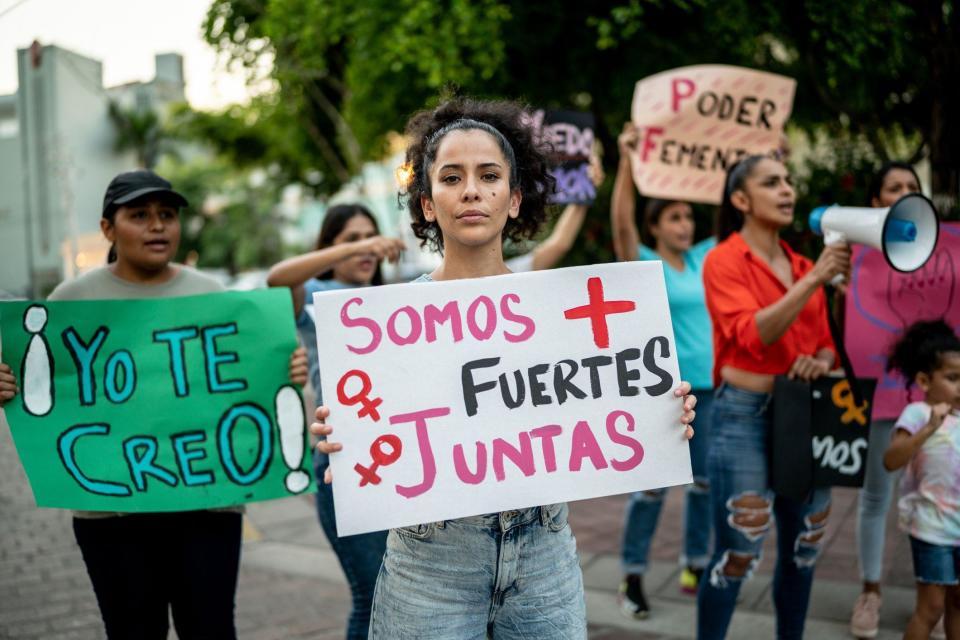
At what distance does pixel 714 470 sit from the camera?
3119 mm

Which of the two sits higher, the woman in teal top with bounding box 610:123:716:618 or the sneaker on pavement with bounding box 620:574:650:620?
the woman in teal top with bounding box 610:123:716:618

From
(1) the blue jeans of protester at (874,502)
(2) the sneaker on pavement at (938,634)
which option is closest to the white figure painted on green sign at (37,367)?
(1) the blue jeans of protester at (874,502)

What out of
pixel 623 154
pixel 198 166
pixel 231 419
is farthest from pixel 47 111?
pixel 198 166

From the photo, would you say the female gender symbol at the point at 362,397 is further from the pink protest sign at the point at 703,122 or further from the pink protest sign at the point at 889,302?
the pink protest sign at the point at 703,122

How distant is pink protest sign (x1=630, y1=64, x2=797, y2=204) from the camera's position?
453cm

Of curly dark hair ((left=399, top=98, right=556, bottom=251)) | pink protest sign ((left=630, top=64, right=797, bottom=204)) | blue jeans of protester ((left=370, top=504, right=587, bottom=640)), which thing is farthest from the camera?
pink protest sign ((left=630, top=64, right=797, bottom=204))

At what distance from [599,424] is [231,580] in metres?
1.33

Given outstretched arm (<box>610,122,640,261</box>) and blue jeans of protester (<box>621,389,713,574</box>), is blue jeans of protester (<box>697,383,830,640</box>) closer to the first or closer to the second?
blue jeans of protester (<box>621,389,713,574</box>)

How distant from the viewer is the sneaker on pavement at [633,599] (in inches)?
159

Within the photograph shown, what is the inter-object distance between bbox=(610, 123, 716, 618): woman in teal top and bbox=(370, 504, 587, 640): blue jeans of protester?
214cm

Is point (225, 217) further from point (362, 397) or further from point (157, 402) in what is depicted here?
point (362, 397)

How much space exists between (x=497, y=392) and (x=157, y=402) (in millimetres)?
1219

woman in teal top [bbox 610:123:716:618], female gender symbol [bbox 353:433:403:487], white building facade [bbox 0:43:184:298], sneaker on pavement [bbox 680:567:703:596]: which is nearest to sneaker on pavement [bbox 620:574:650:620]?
woman in teal top [bbox 610:123:716:618]

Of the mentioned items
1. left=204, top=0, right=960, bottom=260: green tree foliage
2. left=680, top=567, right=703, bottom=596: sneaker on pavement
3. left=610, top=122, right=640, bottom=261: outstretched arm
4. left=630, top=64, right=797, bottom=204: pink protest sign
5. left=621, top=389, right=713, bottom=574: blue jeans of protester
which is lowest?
left=680, top=567, right=703, bottom=596: sneaker on pavement
